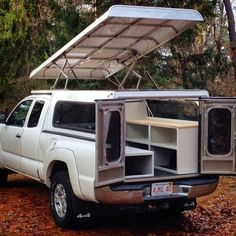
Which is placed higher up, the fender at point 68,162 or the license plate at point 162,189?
the fender at point 68,162

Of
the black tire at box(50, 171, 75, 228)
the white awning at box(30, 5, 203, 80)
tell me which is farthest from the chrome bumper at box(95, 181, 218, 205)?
the white awning at box(30, 5, 203, 80)

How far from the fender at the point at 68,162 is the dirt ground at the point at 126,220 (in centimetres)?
70

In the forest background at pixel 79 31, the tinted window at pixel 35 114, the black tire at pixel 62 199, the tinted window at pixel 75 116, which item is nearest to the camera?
the tinted window at pixel 75 116

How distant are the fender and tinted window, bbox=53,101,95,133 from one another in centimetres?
35

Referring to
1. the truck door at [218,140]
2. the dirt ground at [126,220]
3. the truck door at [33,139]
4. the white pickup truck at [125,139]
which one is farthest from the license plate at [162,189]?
the truck door at [33,139]

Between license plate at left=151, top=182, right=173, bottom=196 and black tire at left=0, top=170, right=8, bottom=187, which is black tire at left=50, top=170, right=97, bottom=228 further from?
black tire at left=0, top=170, right=8, bottom=187

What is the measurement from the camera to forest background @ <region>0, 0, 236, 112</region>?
1238 centimetres

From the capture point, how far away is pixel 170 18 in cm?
704

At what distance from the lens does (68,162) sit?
6.41 m

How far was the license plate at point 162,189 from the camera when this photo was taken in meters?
6.31

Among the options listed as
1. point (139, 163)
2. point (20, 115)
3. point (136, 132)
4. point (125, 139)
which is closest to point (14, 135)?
point (20, 115)

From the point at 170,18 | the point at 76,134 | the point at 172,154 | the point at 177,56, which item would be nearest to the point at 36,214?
the point at 76,134

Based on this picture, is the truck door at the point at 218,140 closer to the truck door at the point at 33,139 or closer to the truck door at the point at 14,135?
the truck door at the point at 33,139

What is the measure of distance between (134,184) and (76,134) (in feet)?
3.32
